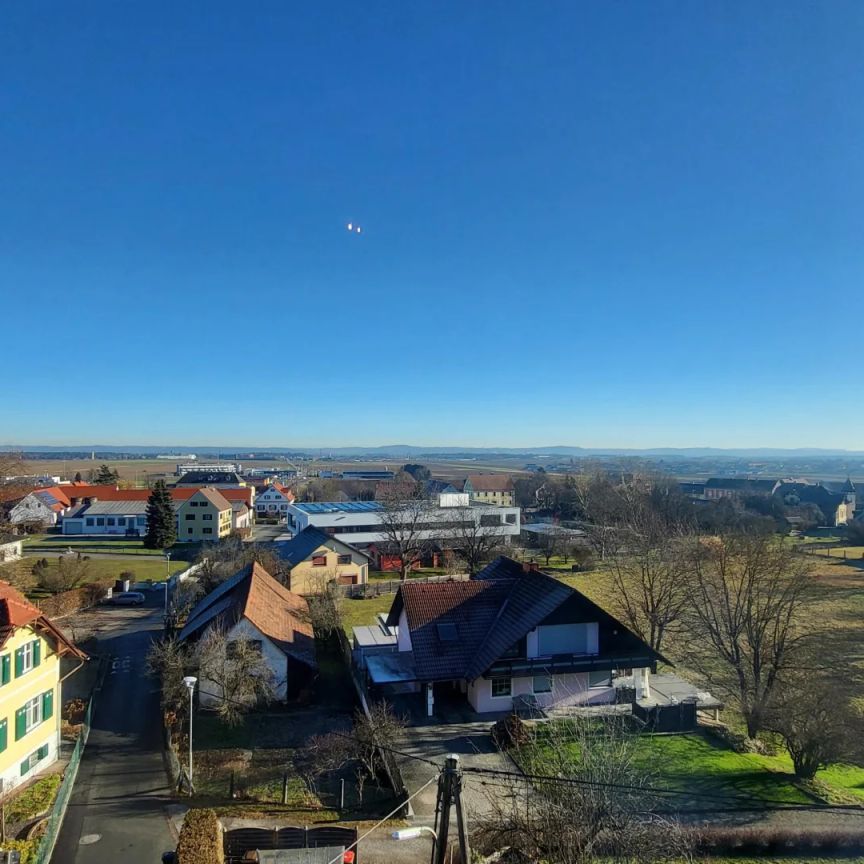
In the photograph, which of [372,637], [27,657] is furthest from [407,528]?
[27,657]

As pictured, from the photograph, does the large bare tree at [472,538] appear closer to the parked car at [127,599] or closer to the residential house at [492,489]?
the parked car at [127,599]

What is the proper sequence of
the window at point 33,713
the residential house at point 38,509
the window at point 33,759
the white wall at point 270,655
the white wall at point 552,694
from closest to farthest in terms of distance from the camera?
1. the window at point 33,759
2. the window at point 33,713
3. the white wall at point 552,694
4. the white wall at point 270,655
5. the residential house at point 38,509

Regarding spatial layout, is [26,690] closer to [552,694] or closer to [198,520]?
[552,694]

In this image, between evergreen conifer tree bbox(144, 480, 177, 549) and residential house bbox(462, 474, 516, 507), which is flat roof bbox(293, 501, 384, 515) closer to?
evergreen conifer tree bbox(144, 480, 177, 549)

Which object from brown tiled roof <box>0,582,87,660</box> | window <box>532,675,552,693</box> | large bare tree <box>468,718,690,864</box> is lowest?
window <box>532,675,552,693</box>

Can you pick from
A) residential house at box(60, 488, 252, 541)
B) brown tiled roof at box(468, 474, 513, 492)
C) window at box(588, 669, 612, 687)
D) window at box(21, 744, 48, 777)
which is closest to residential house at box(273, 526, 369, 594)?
window at box(588, 669, 612, 687)


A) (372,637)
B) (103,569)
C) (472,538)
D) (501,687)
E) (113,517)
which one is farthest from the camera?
(113,517)

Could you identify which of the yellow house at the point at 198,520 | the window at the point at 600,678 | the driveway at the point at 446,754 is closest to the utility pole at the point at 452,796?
the driveway at the point at 446,754
